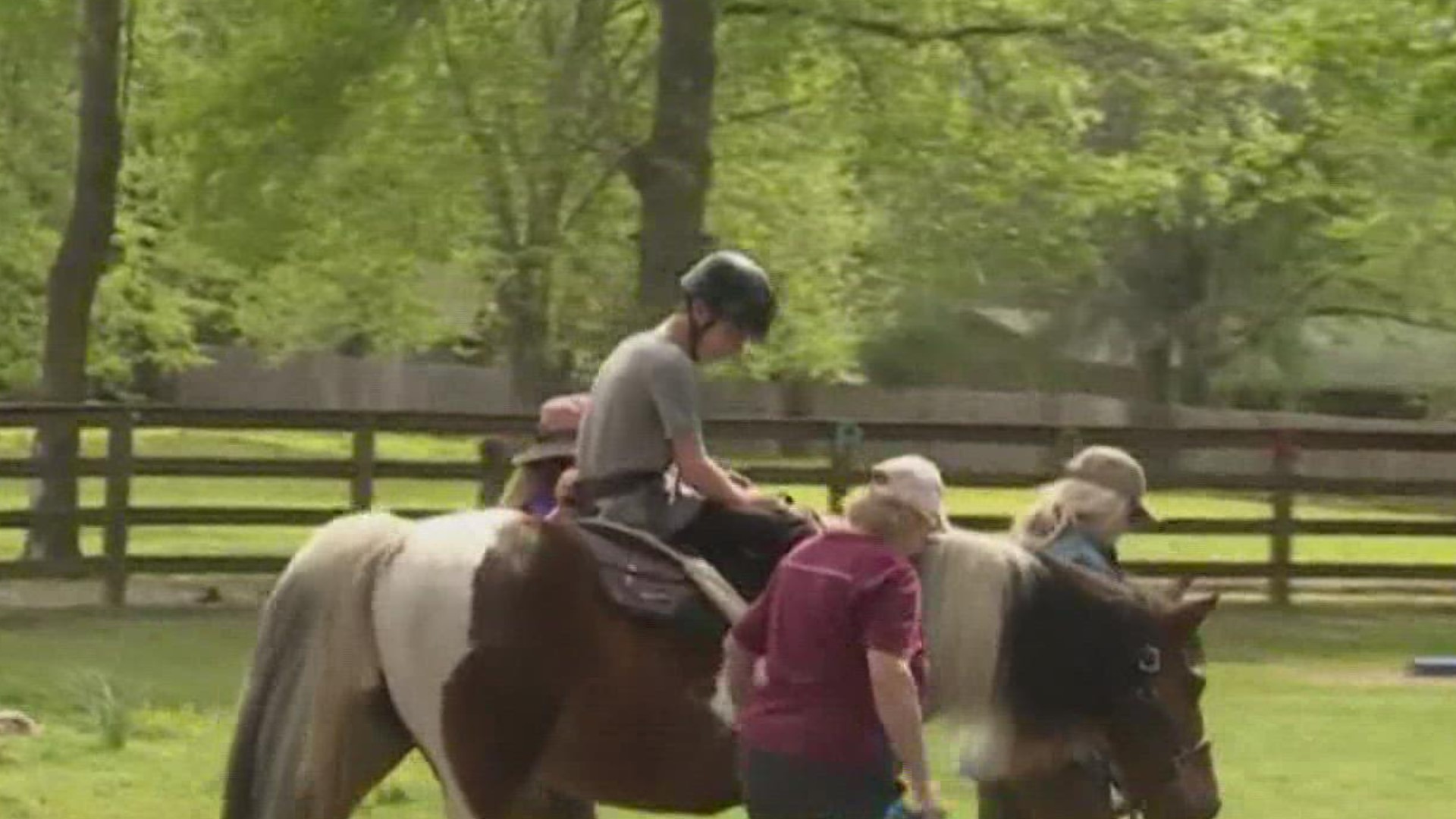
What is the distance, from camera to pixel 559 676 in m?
7.75

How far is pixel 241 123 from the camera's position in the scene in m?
22.5

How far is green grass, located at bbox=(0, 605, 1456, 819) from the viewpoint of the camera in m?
11.3

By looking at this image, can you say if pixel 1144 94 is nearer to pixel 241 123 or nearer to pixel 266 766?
pixel 241 123

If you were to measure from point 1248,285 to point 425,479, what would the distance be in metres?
28.4

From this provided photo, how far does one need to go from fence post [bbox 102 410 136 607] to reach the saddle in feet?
40.9

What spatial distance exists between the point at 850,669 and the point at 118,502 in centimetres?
1444

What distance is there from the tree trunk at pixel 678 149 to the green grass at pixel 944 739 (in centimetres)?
464

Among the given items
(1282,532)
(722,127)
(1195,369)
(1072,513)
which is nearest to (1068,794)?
(1072,513)

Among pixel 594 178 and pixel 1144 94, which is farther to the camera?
pixel 594 178

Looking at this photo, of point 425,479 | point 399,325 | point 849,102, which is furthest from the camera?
point 399,325

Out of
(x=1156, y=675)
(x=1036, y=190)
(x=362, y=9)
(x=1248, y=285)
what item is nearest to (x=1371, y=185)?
(x=1036, y=190)

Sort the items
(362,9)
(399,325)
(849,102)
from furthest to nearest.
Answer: (399,325)
(849,102)
(362,9)

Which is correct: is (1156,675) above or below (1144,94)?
below

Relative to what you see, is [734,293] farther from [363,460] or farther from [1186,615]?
[363,460]
